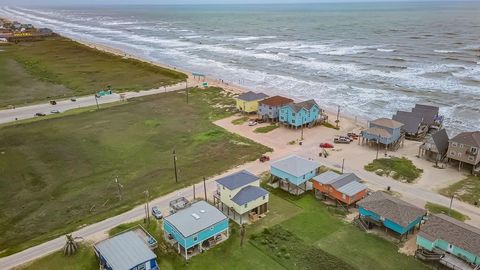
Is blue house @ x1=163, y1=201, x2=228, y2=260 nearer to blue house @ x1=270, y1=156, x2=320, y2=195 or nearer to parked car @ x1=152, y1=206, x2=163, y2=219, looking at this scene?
parked car @ x1=152, y1=206, x2=163, y2=219

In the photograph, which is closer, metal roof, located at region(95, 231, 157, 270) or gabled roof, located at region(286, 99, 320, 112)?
metal roof, located at region(95, 231, 157, 270)

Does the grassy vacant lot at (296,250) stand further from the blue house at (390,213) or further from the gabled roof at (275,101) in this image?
the gabled roof at (275,101)

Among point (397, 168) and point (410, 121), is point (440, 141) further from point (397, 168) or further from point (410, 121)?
point (410, 121)

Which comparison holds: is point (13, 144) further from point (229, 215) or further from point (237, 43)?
point (237, 43)

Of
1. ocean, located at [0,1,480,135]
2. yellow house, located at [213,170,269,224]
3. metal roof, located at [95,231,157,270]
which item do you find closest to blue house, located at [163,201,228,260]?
metal roof, located at [95,231,157,270]

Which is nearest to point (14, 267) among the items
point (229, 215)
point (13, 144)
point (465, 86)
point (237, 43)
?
point (229, 215)
